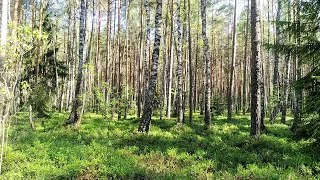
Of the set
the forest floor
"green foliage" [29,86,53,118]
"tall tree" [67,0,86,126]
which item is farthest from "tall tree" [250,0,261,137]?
"green foliage" [29,86,53,118]

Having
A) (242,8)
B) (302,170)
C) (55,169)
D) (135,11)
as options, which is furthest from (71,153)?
(242,8)

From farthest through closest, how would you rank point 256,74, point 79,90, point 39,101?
point 39,101, point 79,90, point 256,74

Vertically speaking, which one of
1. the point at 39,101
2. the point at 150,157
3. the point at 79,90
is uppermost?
the point at 79,90

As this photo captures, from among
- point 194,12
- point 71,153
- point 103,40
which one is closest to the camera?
point 71,153

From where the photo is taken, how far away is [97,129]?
12.0 m

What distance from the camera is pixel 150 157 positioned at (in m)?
8.05

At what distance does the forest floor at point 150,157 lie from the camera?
6.54 meters

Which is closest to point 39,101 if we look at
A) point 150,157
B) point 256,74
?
point 150,157

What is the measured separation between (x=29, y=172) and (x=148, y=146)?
4.12m

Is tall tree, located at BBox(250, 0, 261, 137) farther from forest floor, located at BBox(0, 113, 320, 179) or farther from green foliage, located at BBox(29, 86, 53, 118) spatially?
green foliage, located at BBox(29, 86, 53, 118)

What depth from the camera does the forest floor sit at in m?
6.54

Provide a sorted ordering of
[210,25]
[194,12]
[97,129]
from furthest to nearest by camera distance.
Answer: [210,25]
[194,12]
[97,129]

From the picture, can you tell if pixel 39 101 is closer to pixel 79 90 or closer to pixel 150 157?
pixel 79 90

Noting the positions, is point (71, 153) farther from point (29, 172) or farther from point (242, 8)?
point (242, 8)
